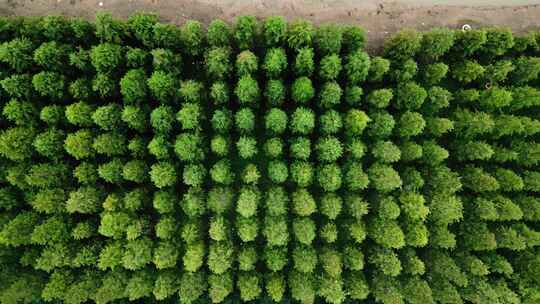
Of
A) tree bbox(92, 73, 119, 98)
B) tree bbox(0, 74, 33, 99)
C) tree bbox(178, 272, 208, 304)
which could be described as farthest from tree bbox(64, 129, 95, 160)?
tree bbox(178, 272, 208, 304)

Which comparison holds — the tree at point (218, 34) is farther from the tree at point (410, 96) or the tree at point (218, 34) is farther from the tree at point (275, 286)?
the tree at point (275, 286)

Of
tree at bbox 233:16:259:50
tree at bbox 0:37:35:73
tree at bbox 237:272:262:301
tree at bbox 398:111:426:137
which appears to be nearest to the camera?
tree at bbox 0:37:35:73

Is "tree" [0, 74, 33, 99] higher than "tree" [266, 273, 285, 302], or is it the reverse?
"tree" [0, 74, 33, 99]

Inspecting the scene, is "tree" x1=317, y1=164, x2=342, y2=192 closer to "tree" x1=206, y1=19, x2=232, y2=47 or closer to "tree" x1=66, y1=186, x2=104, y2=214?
"tree" x1=206, y1=19, x2=232, y2=47

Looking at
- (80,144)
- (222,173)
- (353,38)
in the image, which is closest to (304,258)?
(222,173)

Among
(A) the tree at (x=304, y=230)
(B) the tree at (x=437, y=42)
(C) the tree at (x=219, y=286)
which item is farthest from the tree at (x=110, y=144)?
(B) the tree at (x=437, y=42)

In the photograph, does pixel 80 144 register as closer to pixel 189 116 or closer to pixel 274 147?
pixel 189 116

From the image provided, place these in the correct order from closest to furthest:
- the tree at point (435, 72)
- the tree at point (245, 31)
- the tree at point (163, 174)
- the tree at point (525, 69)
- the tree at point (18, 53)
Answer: the tree at point (18, 53)
the tree at point (163, 174)
the tree at point (245, 31)
the tree at point (435, 72)
the tree at point (525, 69)
